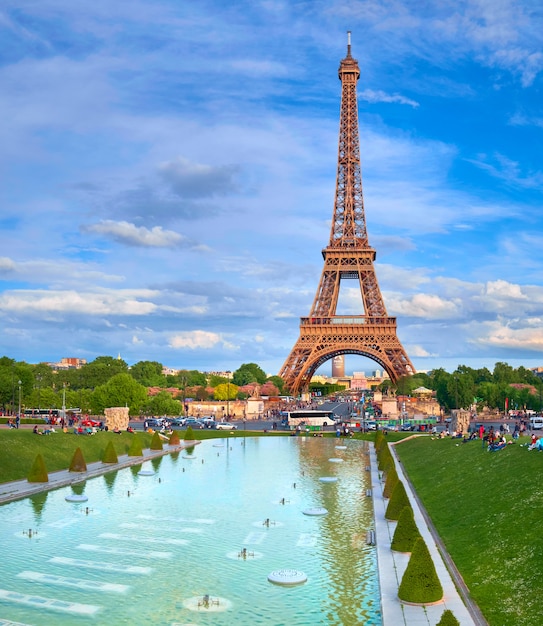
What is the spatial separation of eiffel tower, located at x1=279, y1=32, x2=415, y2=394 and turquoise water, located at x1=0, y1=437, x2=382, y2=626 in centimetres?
6511

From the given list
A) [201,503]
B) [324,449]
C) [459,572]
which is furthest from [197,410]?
[459,572]

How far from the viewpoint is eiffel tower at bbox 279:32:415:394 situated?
110 metres

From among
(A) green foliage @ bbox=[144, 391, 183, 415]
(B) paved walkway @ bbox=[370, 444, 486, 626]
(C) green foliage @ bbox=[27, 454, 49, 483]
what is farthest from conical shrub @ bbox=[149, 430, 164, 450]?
(A) green foliage @ bbox=[144, 391, 183, 415]

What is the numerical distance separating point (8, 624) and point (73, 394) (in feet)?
292

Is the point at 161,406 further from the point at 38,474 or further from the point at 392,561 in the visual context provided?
the point at 392,561

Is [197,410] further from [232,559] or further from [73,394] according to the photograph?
[232,559]

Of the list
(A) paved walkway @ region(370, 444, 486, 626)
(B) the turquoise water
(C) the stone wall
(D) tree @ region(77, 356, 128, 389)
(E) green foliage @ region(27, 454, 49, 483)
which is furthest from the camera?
(D) tree @ region(77, 356, 128, 389)

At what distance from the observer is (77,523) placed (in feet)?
103

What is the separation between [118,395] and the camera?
8781cm

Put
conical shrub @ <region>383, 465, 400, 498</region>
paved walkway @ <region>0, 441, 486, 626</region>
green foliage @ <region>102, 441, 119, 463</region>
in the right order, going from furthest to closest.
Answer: green foliage @ <region>102, 441, 119, 463</region> < conical shrub @ <region>383, 465, 400, 498</region> < paved walkway @ <region>0, 441, 486, 626</region>

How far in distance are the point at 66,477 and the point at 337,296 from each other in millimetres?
80195

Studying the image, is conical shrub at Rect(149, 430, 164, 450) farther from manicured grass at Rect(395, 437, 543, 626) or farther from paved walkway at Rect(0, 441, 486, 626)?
manicured grass at Rect(395, 437, 543, 626)

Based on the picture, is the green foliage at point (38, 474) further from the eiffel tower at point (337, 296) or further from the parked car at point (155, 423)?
the eiffel tower at point (337, 296)

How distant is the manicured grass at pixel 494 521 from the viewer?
19.5 m
